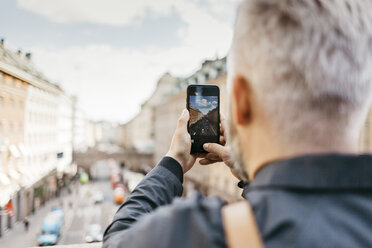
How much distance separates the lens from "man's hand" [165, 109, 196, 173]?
0.43m

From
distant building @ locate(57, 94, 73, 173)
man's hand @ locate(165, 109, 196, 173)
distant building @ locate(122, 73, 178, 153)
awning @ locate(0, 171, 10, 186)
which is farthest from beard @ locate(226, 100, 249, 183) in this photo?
distant building @ locate(122, 73, 178, 153)

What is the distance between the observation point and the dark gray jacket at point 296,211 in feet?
0.74

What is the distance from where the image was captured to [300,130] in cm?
26

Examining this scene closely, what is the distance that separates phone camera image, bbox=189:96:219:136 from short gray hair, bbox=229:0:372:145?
0.26 meters

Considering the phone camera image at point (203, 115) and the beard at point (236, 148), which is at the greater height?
the phone camera image at point (203, 115)

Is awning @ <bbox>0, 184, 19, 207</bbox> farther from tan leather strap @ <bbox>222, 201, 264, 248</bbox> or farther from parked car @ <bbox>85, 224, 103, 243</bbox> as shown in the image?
tan leather strap @ <bbox>222, 201, 264, 248</bbox>

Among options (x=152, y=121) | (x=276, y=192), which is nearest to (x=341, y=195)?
(x=276, y=192)

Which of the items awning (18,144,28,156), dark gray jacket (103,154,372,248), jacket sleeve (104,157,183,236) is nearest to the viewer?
dark gray jacket (103,154,372,248)

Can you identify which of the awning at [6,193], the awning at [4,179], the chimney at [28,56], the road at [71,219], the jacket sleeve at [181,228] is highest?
the chimney at [28,56]

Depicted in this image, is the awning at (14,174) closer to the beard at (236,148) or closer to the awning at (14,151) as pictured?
the awning at (14,151)

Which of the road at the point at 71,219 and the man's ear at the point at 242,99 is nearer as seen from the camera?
the man's ear at the point at 242,99

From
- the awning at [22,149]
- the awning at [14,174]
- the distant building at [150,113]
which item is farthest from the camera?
the distant building at [150,113]

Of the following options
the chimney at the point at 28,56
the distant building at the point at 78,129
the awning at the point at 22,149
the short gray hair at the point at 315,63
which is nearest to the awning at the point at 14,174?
the awning at the point at 22,149

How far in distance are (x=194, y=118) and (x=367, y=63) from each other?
322 millimetres
